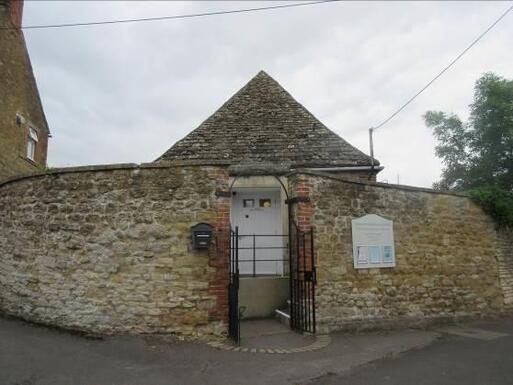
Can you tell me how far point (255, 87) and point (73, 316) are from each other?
32.1 ft

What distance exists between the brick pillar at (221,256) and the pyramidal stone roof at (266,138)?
10.6 feet

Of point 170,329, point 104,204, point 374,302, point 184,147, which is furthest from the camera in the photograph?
point 184,147

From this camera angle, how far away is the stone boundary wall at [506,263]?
10312mm

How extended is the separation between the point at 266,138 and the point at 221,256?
572cm

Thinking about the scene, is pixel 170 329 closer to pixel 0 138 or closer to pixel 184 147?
pixel 184 147

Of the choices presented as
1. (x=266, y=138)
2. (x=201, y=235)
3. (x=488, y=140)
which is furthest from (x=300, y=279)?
(x=488, y=140)

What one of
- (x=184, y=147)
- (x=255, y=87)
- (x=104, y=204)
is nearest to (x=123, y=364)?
(x=104, y=204)

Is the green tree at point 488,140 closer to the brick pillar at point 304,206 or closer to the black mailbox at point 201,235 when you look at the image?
the brick pillar at point 304,206

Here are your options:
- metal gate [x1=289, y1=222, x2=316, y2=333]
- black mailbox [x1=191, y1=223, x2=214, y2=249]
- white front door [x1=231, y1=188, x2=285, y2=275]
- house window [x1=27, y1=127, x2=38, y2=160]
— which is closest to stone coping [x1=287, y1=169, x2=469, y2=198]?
metal gate [x1=289, y1=222, x2=316, y2=333]

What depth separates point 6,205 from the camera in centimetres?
840

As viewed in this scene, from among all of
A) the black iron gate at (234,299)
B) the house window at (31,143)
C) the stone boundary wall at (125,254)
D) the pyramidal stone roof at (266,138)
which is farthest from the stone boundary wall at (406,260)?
the house window at (31,143)

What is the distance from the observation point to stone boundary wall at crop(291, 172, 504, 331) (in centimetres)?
784

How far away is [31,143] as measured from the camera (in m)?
17.4

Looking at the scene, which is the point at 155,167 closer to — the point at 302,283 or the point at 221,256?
the point at 221,256
